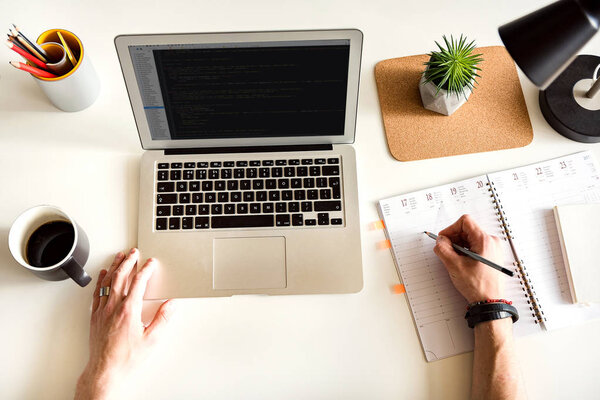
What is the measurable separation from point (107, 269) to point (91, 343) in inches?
5.8

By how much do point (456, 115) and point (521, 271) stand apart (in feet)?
1.23

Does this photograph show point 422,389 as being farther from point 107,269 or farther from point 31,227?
Answer: point 31,227

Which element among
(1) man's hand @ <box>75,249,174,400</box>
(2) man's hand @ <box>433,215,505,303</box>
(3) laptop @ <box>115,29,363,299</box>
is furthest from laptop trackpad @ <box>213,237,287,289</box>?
(2) man's hand @ <box>433,215,505,303</box>

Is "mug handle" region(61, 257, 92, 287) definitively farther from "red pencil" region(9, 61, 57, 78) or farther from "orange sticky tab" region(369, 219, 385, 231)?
"orange sticky tab" region(369, 219, 385, 231)

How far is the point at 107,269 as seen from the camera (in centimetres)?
85

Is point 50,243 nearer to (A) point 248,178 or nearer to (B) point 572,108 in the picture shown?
(A) point 248,178

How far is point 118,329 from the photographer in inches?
30.4

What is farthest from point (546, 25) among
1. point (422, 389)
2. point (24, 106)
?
point (24, 106)

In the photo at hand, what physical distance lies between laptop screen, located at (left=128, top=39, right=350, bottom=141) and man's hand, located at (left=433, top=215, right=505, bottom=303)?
0.33 m

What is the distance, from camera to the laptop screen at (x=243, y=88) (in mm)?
710

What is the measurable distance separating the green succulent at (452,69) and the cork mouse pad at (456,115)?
0.26ft

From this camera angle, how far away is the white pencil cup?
86 cm

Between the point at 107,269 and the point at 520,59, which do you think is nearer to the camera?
the point at 520,59

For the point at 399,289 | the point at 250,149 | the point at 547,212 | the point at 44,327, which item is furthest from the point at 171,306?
the point at 547,212
